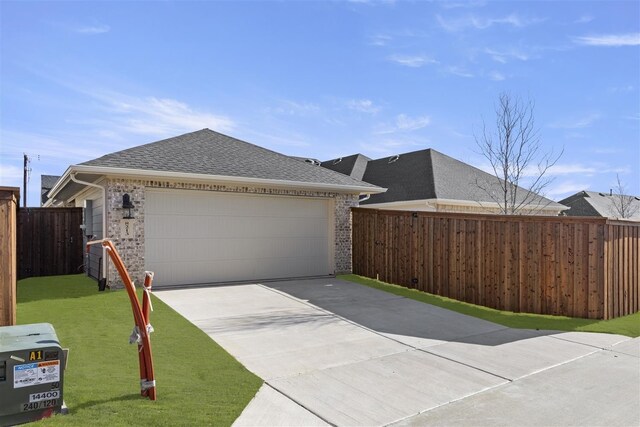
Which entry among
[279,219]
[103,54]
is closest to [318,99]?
[279,219]

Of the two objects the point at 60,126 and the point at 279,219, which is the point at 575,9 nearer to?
the point at 279,219

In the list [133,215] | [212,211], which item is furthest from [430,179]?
[133,215]

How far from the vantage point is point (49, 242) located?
13188mm

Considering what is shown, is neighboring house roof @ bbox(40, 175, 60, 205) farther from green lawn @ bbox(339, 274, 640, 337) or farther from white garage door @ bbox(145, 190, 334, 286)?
green lawn @ bbox(339, 274, 640, 337)

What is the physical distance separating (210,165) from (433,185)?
882cm

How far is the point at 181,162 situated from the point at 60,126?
5.50 meters

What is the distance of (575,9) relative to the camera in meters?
9.99

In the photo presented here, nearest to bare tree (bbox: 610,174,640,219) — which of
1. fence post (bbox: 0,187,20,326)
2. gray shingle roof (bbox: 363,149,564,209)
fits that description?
gray shingle roof (bbox: 363,149,564,209)

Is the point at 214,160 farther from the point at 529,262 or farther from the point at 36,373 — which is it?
the point at 36,373

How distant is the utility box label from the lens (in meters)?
3.14

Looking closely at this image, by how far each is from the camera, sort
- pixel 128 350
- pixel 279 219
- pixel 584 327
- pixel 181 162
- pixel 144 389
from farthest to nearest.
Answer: pixel 279 219 → pixel 181 162 → pixel 584 327 → pixel 128 350 → pixel 144 389

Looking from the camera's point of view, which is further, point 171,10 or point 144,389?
point 171,10

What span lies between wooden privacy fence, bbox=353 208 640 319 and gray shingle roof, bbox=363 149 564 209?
5.23 metres

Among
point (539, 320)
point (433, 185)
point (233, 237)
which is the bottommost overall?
point (539, 320)
